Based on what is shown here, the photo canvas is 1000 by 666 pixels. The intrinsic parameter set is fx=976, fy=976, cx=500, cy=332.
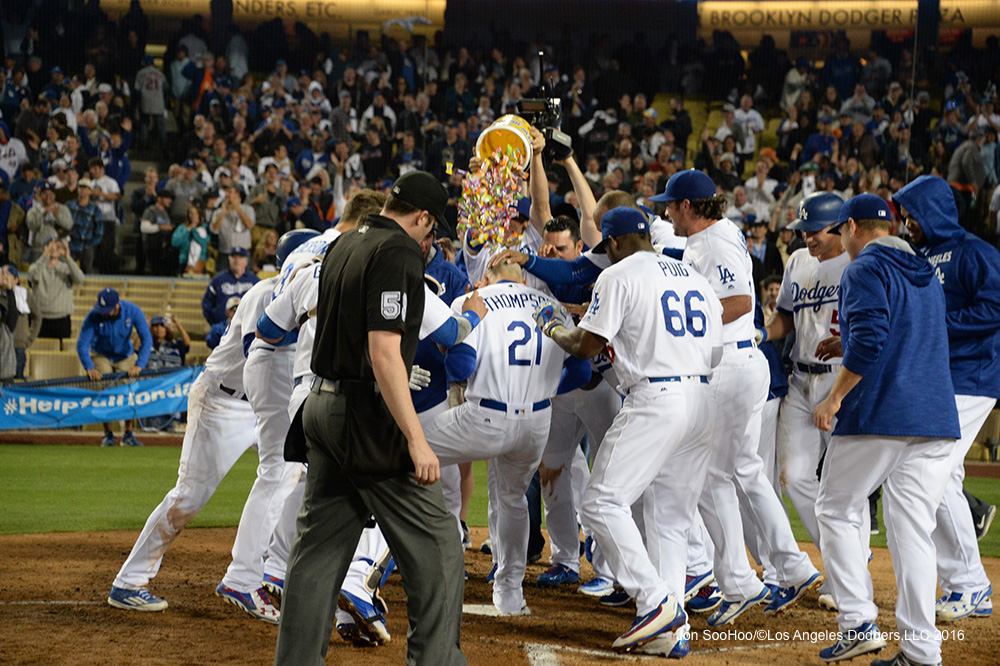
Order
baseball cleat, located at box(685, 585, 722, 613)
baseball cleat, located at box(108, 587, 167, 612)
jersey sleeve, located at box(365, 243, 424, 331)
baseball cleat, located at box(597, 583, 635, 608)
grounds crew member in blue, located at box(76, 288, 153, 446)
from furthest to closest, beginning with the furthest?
grounds crew member in blue, located at box(76, 288, 153, 446) < baseball cleat, located at box(597, 583, 635, 608) < baseball cleat, located at box(685, 585, 722, 613) < baseball cleat, located at box(108, 587, 167, 612) < jersey sleeve, located at box(365, 243, 424, 331)

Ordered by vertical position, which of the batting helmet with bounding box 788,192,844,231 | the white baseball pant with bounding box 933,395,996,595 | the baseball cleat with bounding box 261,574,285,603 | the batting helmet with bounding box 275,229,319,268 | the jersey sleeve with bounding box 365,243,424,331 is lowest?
the baseball cleat with bounding box 261,574,285,603

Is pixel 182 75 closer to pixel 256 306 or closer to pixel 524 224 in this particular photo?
pixel 524 224

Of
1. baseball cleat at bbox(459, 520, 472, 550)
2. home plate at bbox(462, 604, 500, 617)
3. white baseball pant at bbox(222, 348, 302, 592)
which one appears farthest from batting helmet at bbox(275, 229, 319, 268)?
baseball cleat at bbox(459, 520, 472, 550)

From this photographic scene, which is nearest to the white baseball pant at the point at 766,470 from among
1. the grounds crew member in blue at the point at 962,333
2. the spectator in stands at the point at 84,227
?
the grounds crew member in blue at the point at 962,333

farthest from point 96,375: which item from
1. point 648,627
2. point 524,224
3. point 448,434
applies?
point 648,627

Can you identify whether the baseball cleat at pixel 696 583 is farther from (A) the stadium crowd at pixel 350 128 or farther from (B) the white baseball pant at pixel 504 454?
(A) the stadium crowd at pixel 350 128

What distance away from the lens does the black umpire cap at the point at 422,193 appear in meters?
3.93

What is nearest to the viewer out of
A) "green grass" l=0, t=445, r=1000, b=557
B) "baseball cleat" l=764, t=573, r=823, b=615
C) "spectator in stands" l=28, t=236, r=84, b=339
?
"baseball cleat" l=764, t=573, r=823, b=615

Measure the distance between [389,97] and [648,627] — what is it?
57.9 ft

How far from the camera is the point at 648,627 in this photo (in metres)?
4.69

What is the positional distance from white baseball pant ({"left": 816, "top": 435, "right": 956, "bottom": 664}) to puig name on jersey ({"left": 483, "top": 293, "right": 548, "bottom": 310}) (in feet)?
5.76

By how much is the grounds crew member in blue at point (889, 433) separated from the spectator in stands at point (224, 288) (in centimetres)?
1046

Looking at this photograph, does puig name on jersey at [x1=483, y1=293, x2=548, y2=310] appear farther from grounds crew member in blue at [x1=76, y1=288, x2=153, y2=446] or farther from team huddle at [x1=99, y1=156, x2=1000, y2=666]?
grounds crew member in blue at [x1=76, y1=288, x2=153, y2=446]

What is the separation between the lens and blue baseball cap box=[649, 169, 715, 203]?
5586 millimetres
